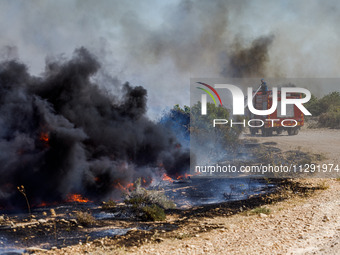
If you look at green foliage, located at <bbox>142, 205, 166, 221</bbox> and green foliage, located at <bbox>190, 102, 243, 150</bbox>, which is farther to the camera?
green foliage, located at <bbox>190, 102, 243, 150</bbox>

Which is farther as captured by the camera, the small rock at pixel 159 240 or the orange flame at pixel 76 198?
the orange flame at pixel 76 198

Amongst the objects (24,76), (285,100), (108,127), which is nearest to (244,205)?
(108,127)

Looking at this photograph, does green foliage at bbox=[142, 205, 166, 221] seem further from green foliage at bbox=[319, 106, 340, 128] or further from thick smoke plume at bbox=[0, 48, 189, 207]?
green foliage at bbox=[319, 106, 340, 128]

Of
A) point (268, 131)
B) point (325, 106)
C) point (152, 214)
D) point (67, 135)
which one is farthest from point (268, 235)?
point (325, 106)

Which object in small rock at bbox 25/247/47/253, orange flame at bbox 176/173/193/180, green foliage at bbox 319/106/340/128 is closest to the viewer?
small rock at bbox 25/247/47/253

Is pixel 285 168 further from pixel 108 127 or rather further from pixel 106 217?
pixel 106 217

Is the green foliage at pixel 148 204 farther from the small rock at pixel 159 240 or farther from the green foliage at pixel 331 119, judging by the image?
the green foliage at pixel 331 119

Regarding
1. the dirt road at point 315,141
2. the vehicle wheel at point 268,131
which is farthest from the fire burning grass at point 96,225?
the vehicle wheel at point 268,131

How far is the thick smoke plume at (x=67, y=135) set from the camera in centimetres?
1163

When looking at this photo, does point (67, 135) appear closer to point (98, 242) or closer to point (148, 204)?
point (148, 204)

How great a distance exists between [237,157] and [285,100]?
4.48 metres

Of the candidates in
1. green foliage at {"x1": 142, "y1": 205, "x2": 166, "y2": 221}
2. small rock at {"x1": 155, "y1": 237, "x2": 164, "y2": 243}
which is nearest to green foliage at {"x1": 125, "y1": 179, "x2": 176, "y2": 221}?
green foliage at {"x1": 142, "y1": 205, "x2": 166, "y2": 221}

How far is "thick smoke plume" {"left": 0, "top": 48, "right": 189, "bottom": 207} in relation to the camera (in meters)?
11.6

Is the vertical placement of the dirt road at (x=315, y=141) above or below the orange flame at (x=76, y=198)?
above
